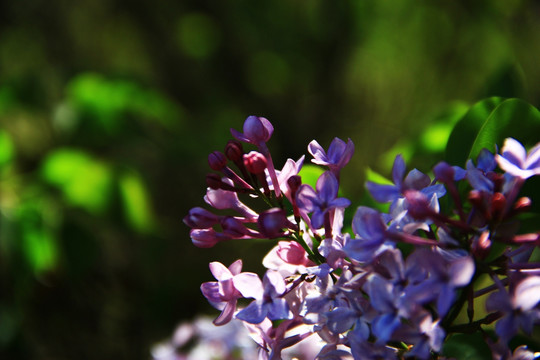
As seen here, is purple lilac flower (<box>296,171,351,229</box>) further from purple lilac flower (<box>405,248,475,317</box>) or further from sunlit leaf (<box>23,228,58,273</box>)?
sunlit leaf (<box>23,228,58,273</box>)

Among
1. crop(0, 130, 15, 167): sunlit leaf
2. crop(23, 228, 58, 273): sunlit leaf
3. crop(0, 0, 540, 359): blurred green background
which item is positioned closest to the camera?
crop(23, 228, 58, 273): sunlit leaf

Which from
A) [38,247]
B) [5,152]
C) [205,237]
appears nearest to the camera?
[205,237]

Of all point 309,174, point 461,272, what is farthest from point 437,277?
point 309,174

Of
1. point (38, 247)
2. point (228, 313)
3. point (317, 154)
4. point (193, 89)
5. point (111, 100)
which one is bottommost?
point (193, 89)

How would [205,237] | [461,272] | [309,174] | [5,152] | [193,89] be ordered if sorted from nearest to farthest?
[461,272] → [205,237] → [309,174] → [5,152] → [193,89]

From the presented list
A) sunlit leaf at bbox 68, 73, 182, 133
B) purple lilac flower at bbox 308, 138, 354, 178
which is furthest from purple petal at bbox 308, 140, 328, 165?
sunlit leaf at bbox 68, 73, 182, 133

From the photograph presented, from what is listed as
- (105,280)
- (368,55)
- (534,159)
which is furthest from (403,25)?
(534,159)

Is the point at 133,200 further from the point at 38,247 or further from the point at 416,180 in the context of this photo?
the point at 416,180
